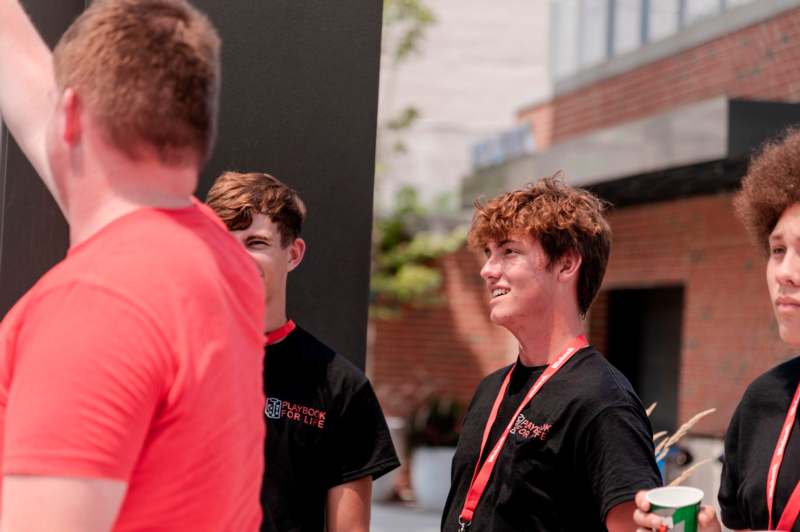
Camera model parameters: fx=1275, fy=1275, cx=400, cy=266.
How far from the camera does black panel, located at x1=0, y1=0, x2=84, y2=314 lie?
3.40 metres

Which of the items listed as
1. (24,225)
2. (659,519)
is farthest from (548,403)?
(24,225)

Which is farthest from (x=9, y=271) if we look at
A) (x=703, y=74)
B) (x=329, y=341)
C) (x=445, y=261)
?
(x=445, y=261)

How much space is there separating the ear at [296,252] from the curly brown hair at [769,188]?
50.8 inches

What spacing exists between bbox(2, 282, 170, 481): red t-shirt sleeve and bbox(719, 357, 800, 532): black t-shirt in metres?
1.71

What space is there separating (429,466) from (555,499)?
13.2 metres

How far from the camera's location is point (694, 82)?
14.2 m

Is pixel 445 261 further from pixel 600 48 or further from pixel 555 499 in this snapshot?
pixel 555 499

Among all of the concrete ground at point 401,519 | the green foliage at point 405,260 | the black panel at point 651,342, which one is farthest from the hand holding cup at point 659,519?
the green foliage at point 405,260

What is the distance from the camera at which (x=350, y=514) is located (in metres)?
3.58

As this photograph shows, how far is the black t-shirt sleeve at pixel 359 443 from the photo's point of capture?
3629mm

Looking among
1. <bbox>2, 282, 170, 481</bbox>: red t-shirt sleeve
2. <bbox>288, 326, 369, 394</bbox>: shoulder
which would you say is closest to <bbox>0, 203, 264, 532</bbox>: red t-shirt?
<bbox>2, 282, 170, 481</bbox>: red t-shirt sleeve

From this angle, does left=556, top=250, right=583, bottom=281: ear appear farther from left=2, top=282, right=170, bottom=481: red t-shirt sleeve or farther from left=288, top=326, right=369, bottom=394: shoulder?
left=2, top=282, right=170, bottom=481: red t-shirt sleeve

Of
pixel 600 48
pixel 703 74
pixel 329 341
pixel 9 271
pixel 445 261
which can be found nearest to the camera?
pixel 9 271

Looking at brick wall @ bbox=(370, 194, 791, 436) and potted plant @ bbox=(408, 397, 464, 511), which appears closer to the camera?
brick wall @ bbox=(370, 194, 791, 436)
